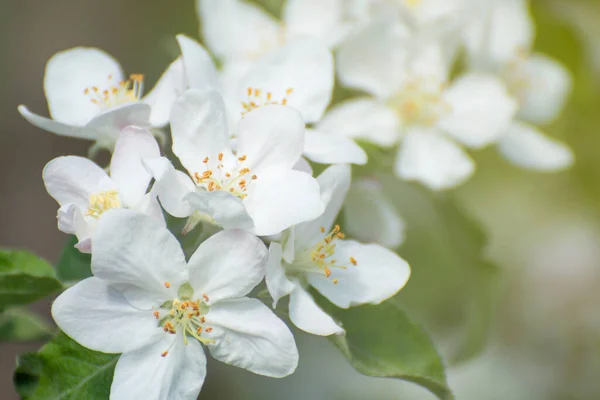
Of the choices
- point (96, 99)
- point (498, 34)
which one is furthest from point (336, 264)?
point (498, 34)

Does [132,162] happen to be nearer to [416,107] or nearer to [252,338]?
[252,338]

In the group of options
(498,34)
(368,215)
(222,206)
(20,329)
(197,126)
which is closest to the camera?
(222,206)

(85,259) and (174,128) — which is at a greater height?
(174,128)

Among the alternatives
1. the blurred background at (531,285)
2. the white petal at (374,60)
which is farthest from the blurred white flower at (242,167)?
the blurred background at (531,285)

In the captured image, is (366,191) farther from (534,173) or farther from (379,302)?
(534,173)

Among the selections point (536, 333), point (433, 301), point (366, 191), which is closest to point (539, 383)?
point (536, 333)
